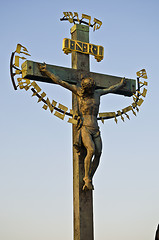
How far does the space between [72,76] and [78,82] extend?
0.47ft

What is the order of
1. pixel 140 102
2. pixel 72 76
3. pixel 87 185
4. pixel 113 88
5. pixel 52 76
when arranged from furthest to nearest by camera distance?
pixel 140 102, pixel 113 88, pixel 72 76, pixel 52 76, pixel 87 185

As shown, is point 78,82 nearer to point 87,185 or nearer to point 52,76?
point 52,76

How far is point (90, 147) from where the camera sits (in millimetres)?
8211

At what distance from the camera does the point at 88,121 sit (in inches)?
330

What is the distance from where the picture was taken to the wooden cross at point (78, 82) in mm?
8094

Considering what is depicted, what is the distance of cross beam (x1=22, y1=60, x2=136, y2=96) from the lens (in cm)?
837

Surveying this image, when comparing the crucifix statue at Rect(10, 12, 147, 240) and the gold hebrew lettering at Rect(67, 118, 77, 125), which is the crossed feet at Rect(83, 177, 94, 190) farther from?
the gold hebrew lettering at Rect(67, 118, 77, 125)

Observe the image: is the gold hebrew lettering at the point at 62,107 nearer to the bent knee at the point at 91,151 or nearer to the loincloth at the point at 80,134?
the loincloth at the point at 80,134

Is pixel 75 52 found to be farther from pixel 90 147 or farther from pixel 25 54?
pixel 90 147

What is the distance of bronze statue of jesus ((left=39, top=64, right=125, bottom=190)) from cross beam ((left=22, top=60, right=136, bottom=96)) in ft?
0.44

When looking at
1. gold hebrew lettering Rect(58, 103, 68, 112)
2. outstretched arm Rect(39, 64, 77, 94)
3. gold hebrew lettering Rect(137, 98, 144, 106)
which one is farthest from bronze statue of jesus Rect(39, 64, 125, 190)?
gold hebrew lettering Rect(137, 98, 144, 106)

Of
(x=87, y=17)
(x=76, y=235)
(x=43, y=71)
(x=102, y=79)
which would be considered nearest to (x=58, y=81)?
(x=43, y=71)

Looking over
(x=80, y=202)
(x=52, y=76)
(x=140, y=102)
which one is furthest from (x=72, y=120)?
(x=140, y=102)

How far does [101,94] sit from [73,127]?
761 mm
